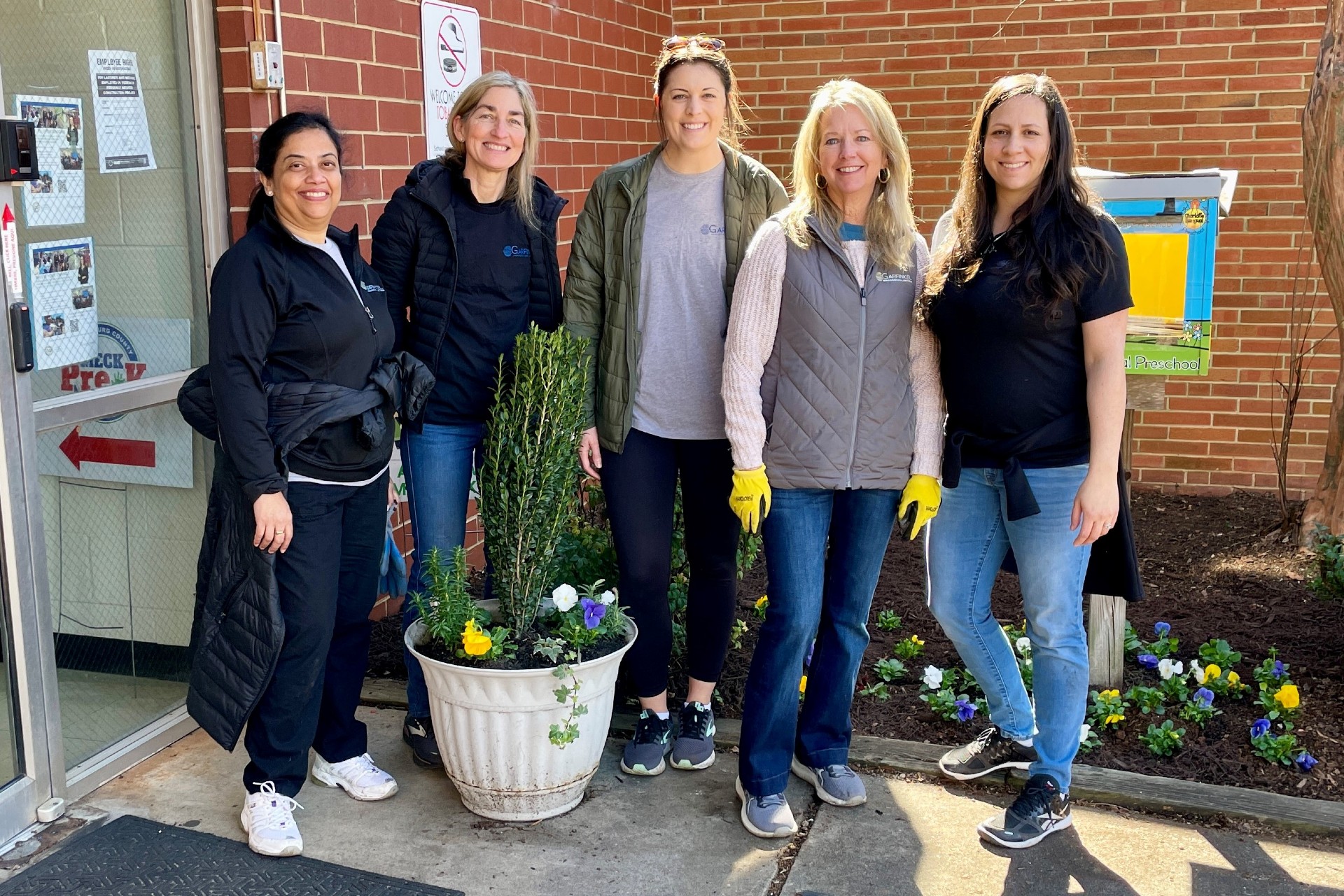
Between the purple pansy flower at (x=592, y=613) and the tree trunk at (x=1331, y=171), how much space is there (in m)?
3.58

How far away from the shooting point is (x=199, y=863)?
315cm

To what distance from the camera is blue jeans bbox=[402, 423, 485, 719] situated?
3543mm

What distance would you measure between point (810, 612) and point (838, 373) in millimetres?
628

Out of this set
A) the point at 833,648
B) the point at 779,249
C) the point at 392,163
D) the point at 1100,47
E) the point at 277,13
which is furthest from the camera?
the point at 1100,47

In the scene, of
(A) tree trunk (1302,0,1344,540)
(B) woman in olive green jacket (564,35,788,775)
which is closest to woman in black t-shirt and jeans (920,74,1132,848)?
(B) woman in olive green jacket (564,35,788,775)

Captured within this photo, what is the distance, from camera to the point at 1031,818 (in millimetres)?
3285

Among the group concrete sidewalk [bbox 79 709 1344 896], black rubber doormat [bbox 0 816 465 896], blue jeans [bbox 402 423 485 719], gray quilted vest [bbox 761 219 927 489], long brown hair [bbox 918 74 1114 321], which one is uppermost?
long brown hair [bbox 918 74 1114 321]

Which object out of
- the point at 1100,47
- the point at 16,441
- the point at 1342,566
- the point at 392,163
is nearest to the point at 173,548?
the point at 16,441

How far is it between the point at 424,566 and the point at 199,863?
96cm

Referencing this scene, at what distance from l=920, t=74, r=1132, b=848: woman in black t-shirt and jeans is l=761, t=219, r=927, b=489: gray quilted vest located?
14cm

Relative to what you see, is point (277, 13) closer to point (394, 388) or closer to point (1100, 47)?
point (394, 388)

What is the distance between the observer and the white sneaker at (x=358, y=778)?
3.52 metres

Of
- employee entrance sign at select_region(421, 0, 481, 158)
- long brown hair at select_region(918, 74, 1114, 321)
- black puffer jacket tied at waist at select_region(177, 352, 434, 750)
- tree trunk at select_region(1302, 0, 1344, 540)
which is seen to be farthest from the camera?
tree trunk at select_region(1302, 0, 1344, 540)

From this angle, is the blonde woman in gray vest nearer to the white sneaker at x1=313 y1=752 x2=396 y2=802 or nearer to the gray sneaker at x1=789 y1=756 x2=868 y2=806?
the gray sneaker at x1=789 y1=756 x2=868 y2=806
